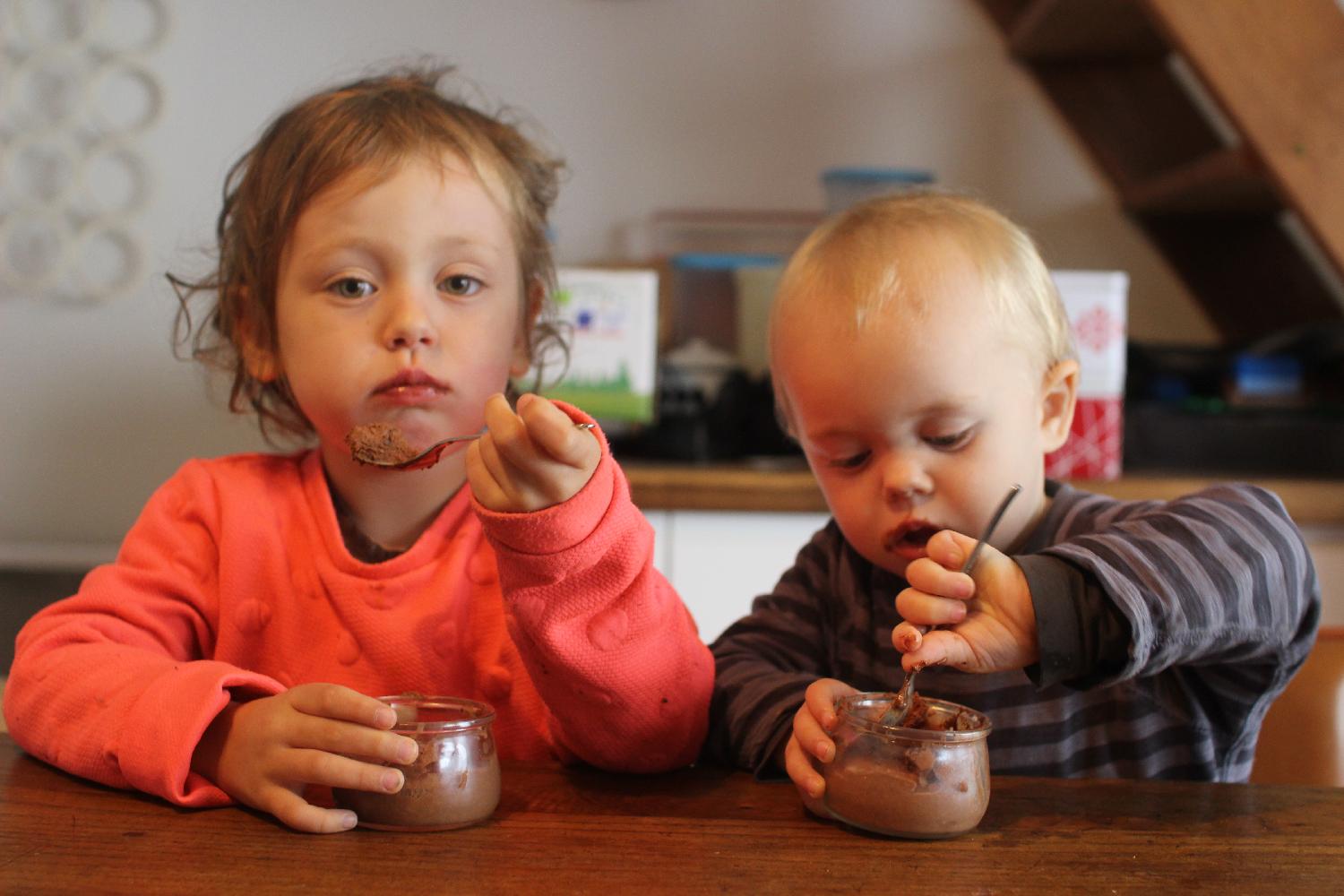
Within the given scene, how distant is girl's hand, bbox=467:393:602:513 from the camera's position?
0.66m

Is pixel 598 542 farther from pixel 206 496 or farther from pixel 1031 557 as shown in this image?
pixel 206 496

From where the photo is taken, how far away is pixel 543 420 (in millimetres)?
649

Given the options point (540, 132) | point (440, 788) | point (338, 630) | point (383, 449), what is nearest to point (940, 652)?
point (440, 788)

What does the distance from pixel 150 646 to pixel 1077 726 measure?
71 centimetres

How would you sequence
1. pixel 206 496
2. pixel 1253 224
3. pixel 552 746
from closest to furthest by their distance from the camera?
1. pixel 552 746
2. pixel 206 496
3. pixel 1253 224

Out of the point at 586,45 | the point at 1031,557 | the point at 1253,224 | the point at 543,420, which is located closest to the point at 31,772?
the point at 543,420

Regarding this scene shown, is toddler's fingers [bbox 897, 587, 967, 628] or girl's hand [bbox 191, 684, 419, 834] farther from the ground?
toddler's fingers [bbox 897, 587, 967, 628]

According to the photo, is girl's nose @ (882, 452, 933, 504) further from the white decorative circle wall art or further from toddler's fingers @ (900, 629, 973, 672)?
the white decorative circle wall art

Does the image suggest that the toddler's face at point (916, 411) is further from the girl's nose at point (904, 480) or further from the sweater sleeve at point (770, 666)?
the sweater sleeve at point (770, 666)

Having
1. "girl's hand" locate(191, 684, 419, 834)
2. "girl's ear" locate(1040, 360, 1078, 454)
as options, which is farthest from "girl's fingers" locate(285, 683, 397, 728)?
"girl's ear" locate(1040, 360, 1078, 454)

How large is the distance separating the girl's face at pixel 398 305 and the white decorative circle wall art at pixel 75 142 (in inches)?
61.7

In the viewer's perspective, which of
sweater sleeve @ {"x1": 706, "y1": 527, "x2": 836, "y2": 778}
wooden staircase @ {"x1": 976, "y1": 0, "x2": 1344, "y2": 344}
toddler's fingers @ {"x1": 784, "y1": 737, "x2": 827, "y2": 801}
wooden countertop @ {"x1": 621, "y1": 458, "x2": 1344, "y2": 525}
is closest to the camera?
toddler's fingers @ {"x1": 784, "y1": 737, "x2": 827, "y2": 801}

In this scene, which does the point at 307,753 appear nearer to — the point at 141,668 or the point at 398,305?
the point at 141,668

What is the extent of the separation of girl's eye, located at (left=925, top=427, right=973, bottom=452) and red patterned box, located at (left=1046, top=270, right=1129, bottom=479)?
3.86 feet
